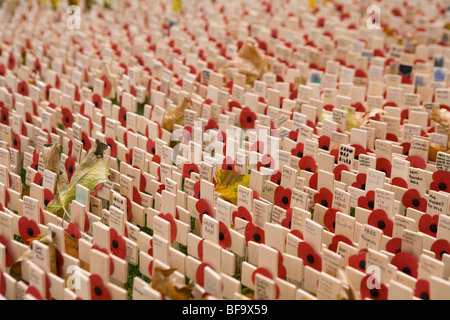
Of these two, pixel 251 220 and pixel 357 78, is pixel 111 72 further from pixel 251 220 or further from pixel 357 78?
pixel 251 220

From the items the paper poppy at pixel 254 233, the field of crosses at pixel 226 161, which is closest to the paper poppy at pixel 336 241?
the field of crosses at pixel 226 161

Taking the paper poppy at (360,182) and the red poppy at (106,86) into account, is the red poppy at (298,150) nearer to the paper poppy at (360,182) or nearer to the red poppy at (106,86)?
the paper poppy at (360,182)

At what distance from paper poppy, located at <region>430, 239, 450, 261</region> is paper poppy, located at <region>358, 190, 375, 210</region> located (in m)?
0.38

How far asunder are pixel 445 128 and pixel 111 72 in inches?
90.4

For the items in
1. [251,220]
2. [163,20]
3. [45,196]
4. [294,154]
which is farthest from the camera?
[163,20]

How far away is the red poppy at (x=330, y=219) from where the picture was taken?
297cm

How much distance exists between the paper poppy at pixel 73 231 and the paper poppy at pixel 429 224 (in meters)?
1.39

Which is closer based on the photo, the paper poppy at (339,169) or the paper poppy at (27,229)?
the paper poppy at (27,229)

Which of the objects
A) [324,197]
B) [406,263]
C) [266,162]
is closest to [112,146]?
[266,162]

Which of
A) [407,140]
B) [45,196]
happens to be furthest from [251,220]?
[407,140]

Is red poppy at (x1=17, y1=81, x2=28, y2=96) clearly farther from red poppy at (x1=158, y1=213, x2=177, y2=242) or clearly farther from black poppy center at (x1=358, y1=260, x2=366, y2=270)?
black poppy center at (x1=358, y1=260, x2=366, y2=270)

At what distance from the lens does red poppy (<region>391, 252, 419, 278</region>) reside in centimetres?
256

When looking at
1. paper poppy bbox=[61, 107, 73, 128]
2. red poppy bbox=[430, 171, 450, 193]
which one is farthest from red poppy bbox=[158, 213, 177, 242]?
paper poppy bbox=[61, 107, 73, 128]

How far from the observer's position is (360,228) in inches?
112
